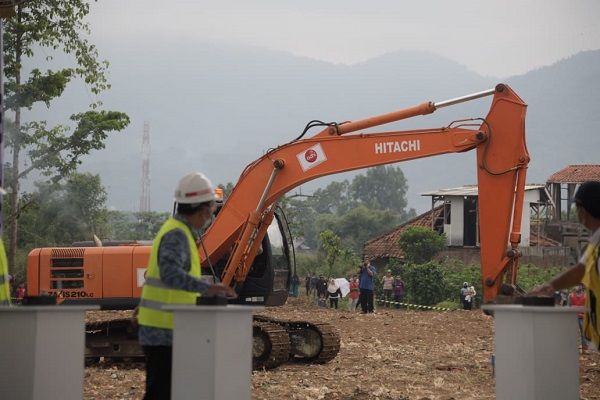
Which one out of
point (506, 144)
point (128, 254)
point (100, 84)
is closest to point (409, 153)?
point (506, 144)

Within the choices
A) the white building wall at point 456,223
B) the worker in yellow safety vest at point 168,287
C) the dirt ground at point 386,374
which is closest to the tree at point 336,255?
the white building wall at point 456,223

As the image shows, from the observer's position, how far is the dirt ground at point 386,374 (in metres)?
12.2

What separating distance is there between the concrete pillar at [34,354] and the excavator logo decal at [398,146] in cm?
908

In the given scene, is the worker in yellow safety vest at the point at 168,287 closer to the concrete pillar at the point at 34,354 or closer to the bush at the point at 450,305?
the concrete pillar at the point at 34,354

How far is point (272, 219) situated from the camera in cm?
1641

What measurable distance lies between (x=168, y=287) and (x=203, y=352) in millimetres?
511

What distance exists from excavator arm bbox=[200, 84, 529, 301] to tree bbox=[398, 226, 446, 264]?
126ft

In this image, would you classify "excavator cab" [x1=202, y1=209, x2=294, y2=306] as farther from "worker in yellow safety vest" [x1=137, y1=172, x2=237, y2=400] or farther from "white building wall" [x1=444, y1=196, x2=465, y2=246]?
"white building wall" [x1=444, y1=196, x2=465, y2=246]

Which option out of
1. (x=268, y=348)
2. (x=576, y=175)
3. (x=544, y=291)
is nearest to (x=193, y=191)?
(x=544, y=291)

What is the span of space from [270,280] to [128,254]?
232 centimetres

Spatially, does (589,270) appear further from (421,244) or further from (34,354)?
(421,244)

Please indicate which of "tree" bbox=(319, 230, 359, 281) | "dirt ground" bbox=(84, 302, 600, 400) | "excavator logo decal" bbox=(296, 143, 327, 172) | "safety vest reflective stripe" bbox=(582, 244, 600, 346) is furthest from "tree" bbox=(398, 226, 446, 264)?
"safety vest reflective stripe" bbox=(582, 244, 600, 346)

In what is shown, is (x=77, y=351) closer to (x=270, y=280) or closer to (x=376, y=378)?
(x=376, y=378)

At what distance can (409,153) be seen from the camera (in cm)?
1555
